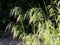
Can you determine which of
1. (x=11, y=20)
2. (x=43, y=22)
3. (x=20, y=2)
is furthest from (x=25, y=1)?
(x=43, y=22)

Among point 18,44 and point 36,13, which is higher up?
point 36,13

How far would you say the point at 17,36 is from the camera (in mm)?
3629

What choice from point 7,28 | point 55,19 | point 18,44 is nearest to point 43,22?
point 55,19

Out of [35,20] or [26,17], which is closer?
[35,20]

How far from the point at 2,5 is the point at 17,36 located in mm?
680

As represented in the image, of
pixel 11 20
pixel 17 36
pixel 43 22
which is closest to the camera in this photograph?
pixel 43 22

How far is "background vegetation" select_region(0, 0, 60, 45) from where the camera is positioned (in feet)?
11.2

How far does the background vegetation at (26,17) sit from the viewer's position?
3406mm

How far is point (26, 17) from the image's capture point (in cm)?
361

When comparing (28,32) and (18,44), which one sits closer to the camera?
(18,44)

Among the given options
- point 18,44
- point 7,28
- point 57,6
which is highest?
point 57,6

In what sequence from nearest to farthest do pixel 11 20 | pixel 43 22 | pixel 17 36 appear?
pixel 43 22 < pixel 17 36 < pixel 11 20

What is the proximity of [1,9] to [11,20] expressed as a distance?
269mm

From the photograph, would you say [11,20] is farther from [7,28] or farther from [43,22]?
[43,22]
